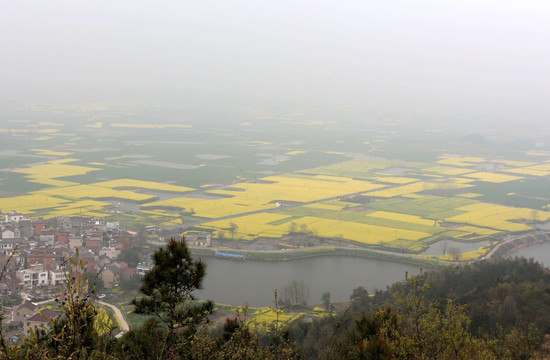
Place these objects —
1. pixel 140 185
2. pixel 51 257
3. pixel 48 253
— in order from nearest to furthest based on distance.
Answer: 1. pixel 51 257
2. pixel 48 253
3. pixel 140 185

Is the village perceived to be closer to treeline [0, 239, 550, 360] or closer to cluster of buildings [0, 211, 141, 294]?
cluster of buildings [0, 211, 141, 294]

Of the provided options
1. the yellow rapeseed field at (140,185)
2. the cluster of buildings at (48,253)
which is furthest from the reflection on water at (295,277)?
the yellow rapeseed field at (140,185)

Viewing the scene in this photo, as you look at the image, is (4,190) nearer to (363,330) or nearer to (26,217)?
(26,217)

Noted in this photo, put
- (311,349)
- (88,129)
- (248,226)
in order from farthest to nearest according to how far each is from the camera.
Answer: (88,129)
(248,226)
(311,349)

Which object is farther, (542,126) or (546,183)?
(542,126)

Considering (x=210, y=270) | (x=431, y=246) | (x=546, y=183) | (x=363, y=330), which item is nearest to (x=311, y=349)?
(x=363, y=330)

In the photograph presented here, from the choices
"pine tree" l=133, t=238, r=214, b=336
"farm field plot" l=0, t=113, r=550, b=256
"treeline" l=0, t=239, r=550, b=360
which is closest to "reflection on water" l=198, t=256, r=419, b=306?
"farm field plot" l=0, t=113, r=550, b=256

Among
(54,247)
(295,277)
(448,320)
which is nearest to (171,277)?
(448,320)

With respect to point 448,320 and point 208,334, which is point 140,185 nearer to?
point 208,334
